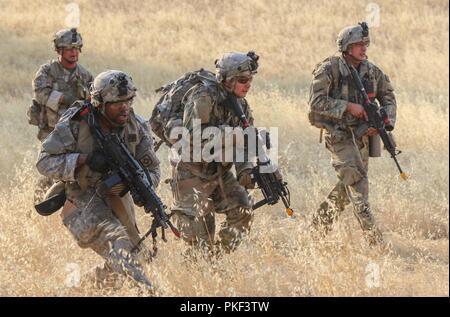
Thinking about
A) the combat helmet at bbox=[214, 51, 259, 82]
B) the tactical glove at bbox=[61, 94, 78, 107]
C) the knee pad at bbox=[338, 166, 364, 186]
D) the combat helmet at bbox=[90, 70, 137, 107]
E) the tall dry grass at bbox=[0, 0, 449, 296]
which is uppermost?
the combat helmet at bbox=[90, 70, 137, 107]

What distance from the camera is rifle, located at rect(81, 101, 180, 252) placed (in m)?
5.82

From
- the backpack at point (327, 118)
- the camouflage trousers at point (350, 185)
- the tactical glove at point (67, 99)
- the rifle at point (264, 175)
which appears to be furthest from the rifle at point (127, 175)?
the tactical glove at point (67, 99)

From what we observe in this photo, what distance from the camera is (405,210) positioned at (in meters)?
9.53

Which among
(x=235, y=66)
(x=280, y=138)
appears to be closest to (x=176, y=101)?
(x=235, y=66)

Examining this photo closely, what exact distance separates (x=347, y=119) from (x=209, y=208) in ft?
6.24

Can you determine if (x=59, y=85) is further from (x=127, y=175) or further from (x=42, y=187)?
(x=127, y=175)

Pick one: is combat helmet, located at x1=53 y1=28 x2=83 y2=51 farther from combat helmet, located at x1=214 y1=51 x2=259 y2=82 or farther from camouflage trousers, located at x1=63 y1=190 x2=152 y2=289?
camouflage trousers, located at x1=63 y1=190 x2=152 y2=289

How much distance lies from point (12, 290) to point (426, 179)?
6392mm

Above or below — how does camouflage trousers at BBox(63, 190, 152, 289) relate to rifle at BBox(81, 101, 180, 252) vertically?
below

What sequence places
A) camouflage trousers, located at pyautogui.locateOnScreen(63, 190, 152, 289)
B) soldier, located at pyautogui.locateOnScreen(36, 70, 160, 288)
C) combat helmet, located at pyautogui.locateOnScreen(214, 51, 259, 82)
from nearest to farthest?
camouflage trousers, located at pyautogui.locateOnScreen(63, 190, 152, 289) < soldier, located at pyautogui.locateOnScreen(36, 70, 160, 288) < combat helmet, located at pyautogui.locateOnScreen(214, 51, 259, 82)

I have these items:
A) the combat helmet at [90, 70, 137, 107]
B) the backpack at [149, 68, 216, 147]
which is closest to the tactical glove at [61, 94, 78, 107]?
the backpack at [149, 68, 216, 147]

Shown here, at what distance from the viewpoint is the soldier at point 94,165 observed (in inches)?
229

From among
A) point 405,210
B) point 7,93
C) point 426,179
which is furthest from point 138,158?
point 7,93
